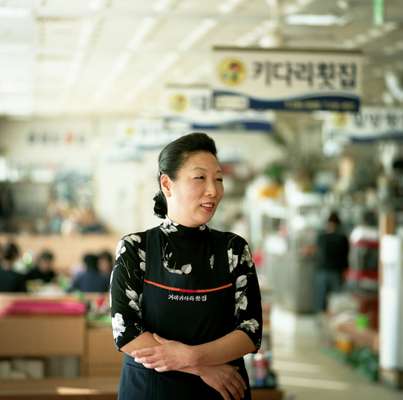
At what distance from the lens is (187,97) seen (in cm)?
1234

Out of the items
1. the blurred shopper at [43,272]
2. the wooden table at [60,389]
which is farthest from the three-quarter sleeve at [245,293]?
the blurred shopper at [43,272]

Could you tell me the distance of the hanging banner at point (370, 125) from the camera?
13688 mm

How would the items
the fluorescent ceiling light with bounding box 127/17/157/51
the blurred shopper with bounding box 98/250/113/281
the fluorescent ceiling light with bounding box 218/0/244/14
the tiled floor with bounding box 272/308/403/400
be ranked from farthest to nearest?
the fluorescent ceiling light with bounding box 127/17/157/51 < the blurred shopper with bounding box 98/250/113/281 < the fluorescent ceiling light with bounding box 218/0/244/14 < the tiled floor with bounding box 272/308/403/400

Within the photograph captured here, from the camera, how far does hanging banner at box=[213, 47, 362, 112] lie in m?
8.02

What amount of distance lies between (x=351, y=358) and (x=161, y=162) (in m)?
7.69

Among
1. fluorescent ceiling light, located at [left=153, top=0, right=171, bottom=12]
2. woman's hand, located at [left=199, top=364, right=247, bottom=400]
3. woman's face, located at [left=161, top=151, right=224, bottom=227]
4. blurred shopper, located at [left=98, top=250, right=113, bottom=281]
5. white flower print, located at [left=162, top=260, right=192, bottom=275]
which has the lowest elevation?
blurred shopper, located at [left=98, top=250, right=113, bottom=281]

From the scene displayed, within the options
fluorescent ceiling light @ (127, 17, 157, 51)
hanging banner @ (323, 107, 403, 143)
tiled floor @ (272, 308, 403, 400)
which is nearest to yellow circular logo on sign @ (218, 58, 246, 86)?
fluorescent ceiling light @ (127, 17, 157, 51)

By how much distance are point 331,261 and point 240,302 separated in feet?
32.6

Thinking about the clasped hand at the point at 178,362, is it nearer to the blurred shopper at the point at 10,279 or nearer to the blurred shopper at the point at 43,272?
the blurred shopper at the point at 10,279

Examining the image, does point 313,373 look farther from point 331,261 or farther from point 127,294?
point 127,294

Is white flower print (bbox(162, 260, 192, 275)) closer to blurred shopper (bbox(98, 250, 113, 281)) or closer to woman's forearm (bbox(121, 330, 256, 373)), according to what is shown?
woman's forearm (bbox(121, 330, 256, 373))

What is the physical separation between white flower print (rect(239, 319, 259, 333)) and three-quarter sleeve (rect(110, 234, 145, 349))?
0.37 meters

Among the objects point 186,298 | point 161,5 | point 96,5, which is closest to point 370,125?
point 161,5

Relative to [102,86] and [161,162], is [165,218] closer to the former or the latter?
[161,162]
